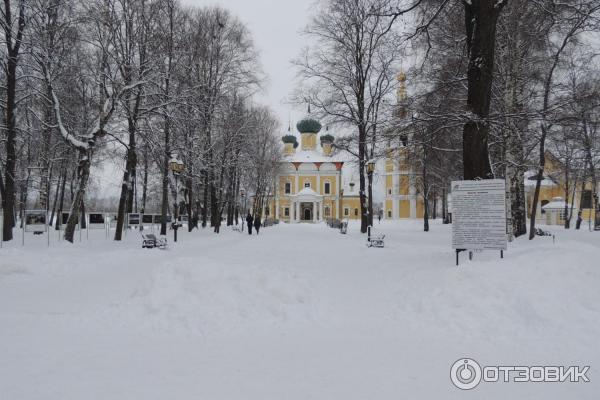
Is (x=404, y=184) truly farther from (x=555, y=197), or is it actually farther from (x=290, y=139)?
(x=290, y=139)

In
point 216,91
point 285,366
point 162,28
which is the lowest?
point 285,366

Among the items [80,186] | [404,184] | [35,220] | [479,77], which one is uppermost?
[479,77]

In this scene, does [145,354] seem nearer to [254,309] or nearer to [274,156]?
[254,309]

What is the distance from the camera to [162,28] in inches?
746

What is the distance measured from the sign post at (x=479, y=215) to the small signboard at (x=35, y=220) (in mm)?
15038

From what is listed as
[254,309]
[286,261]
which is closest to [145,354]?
[254,309]

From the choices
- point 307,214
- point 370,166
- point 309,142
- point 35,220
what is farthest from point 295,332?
point 309,142

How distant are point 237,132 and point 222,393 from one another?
73.3 ft

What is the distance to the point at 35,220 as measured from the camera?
50.9ft

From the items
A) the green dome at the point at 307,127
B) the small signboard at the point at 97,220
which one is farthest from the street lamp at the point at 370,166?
the green dome at the point at 307,127

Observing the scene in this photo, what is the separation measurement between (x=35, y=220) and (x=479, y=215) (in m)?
15.9

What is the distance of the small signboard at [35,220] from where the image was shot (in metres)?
15.4

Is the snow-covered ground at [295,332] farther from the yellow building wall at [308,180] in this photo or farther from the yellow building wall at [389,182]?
the yellow building wall at [308,180]

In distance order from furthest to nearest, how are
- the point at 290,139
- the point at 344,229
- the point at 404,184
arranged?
the point at 290,139, the point at 404,184, the point at 344,229
